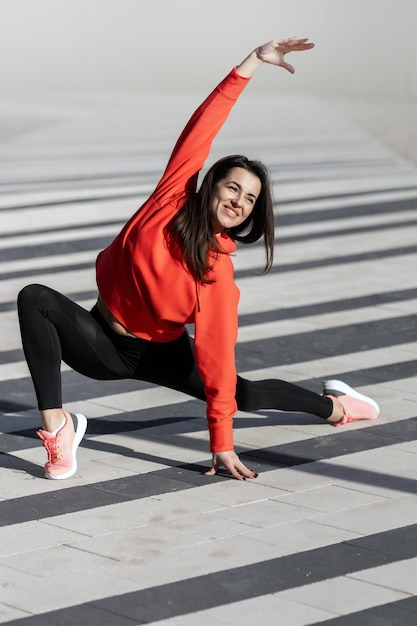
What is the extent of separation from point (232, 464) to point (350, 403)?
3.13 feet

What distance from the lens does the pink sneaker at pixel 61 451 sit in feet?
16.1

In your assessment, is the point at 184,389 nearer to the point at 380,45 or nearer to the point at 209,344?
the point at 209,344

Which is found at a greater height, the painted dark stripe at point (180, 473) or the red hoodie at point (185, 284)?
the red hoodie at point (185, 284)

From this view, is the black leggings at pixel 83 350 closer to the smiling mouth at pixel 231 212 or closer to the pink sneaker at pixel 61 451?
the pink sneaker at pixel 61 451

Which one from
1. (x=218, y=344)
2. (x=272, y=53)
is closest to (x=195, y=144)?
(x=272, y=53)

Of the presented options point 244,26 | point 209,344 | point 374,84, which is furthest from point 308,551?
point 244,26

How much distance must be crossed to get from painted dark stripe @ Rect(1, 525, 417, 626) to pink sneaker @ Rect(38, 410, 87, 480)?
3.67 ft

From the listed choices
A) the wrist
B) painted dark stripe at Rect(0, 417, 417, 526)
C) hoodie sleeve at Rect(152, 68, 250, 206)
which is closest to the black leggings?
painted dark stripe at Rect(0, 417, 417, 526)

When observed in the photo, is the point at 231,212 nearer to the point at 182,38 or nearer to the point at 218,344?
the point at 218,344

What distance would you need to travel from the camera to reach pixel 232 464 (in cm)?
484

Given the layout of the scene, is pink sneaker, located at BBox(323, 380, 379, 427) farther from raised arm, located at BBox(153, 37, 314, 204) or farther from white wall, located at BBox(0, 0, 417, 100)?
white wall, located at BBox(0, 0, 417, 100)

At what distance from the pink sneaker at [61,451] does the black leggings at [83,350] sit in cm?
11

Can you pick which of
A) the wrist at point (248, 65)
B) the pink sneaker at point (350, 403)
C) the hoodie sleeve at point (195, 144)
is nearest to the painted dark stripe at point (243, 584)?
the pink sneaker at point (350, 403)

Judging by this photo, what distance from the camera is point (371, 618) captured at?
11.9 feet
